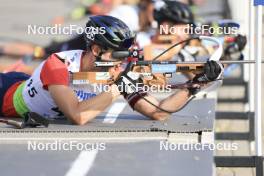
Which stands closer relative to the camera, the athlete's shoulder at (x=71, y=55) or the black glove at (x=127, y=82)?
the black glove at (x=127, y=82)

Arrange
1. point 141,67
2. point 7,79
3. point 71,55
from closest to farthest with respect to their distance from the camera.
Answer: point 141,67 → point 71,55 → point 7,79

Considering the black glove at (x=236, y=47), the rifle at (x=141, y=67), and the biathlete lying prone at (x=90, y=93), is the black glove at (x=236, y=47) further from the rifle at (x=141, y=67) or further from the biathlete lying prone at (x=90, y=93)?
the rifle at (x=141, y=67)

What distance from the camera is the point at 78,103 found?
8109 millimetres

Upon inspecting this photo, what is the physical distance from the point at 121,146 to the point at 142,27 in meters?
5.78

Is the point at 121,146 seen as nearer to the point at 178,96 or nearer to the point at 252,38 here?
the point at 178,96

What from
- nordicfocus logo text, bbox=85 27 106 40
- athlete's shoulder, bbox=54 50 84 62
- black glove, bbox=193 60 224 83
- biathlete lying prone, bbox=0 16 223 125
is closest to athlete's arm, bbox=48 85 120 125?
biathlete lying prone, bbox=0 16 223 125

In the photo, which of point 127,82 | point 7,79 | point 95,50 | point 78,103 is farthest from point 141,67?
point 7,79

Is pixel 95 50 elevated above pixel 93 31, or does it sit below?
below

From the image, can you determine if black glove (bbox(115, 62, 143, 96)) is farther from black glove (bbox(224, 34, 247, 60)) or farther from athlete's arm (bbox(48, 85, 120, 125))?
black glove (bbox(224, 34, 247, 60))

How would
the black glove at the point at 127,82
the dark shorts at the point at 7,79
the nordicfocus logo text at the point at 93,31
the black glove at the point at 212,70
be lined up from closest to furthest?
the black glove at the point at 212,70
the black glove at the point at 127,82
the nordicfocus logo text at the point at 93,31
the dark shorts at the point at 7,79

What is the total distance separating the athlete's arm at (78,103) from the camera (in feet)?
26.4

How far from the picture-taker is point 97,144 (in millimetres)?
7363

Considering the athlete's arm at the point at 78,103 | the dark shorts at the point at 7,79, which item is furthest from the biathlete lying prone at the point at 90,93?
the dark shorts at the point at 7,79

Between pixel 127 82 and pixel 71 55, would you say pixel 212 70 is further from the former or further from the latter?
pixel 71 55
